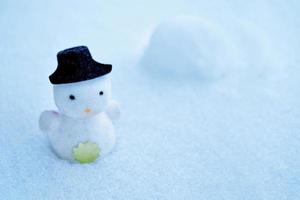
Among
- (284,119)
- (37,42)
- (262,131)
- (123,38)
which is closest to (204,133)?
(262,131)

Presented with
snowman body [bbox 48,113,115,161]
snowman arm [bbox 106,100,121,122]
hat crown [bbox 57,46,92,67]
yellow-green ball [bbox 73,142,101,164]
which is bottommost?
yellow-green ball [bbox 73,142,101,164]

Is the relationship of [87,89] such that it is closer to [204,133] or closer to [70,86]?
[70,86]

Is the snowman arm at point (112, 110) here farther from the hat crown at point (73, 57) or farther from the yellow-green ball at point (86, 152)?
Result: the hat crown at point (73, 57)

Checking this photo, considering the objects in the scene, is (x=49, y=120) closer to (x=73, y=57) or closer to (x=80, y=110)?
(x=80, y=110)

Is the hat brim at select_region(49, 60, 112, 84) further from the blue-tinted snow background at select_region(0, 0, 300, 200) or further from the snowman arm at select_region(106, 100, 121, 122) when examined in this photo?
the blue-tinted snow background at select_region(0, 0, 300, 200)

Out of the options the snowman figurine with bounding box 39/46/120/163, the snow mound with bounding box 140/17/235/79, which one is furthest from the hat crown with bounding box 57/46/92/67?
the snow mound with bounding box 140/17/235/79

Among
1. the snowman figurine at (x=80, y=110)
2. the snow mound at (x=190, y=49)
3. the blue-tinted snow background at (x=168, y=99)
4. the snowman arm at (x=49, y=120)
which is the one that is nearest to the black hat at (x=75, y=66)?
the snowman figurine at (x=80, y=110)
